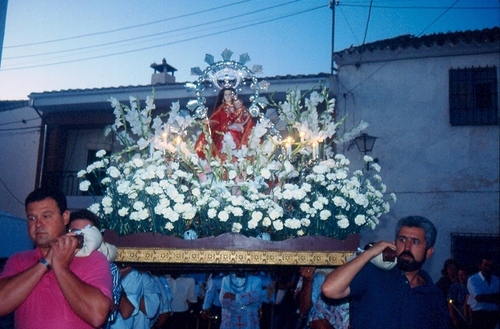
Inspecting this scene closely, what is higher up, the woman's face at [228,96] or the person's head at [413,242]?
the woman's face at [228,96]

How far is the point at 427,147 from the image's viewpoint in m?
11.3

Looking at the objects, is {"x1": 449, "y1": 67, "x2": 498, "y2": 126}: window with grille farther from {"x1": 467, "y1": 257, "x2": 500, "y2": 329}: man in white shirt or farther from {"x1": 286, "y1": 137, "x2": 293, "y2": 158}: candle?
{"x1": 286, "y1": 137, "x2": 293, "y2": 158}: candle

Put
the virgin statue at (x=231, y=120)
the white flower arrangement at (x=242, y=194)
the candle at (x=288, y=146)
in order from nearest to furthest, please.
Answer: the white flower arrangement at (x=242, y=194) → the candle at (x=288, y=146) → the virgin statue at (x=231, y=120)

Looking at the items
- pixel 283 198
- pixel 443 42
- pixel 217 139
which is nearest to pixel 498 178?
pixel 443 42

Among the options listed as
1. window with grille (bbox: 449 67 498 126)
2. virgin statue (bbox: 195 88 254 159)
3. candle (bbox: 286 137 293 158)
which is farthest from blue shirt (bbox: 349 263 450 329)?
window with grille (bbox: 449 67 498 126)

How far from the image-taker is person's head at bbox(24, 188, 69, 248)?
8.60 feet

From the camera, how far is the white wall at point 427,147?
10961 mm

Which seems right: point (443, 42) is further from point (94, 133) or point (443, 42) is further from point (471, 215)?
point (94, 133)

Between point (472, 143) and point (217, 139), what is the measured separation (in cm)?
780

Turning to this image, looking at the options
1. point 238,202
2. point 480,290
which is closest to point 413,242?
point 238,202

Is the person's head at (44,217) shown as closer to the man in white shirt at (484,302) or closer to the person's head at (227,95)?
the person's head at (227,95)

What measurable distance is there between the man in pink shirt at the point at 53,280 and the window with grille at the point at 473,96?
10469 mm

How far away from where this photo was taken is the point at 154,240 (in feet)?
12.0

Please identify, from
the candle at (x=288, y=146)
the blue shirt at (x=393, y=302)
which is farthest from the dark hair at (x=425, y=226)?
the candle at (x=288, y=146)
